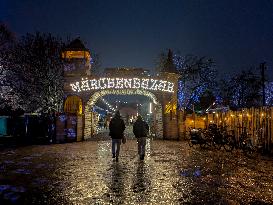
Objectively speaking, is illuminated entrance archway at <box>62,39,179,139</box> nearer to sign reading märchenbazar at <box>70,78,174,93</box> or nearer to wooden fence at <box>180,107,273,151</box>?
sign reading märchenbazar at <box>70,78,174,93</box>

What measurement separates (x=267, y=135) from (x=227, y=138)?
2.88 m

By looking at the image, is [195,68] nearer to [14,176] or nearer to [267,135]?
[267,135]

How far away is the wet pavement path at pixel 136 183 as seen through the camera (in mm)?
7102

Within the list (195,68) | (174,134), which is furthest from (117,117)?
(195,68)

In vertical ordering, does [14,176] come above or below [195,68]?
below

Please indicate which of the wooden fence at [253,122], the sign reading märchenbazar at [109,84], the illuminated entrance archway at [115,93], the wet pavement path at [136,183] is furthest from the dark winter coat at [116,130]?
the sign reading märchenbazar at [109,84]

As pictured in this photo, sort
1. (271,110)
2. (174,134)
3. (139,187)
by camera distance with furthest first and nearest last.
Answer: (174,134) → (271,110) → (139,187)

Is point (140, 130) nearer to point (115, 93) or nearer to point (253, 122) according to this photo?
point (253, 122)

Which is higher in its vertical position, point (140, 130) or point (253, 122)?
point (253, 122)

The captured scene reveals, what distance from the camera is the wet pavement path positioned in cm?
710

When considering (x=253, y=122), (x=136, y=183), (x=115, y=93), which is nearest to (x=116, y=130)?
(x=136, y=183)

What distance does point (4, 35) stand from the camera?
3756cm

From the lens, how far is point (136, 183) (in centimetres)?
894

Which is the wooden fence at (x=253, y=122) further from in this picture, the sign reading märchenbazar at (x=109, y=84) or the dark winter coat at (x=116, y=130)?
the sign reading märchenbazar at (x=109, y=84)
